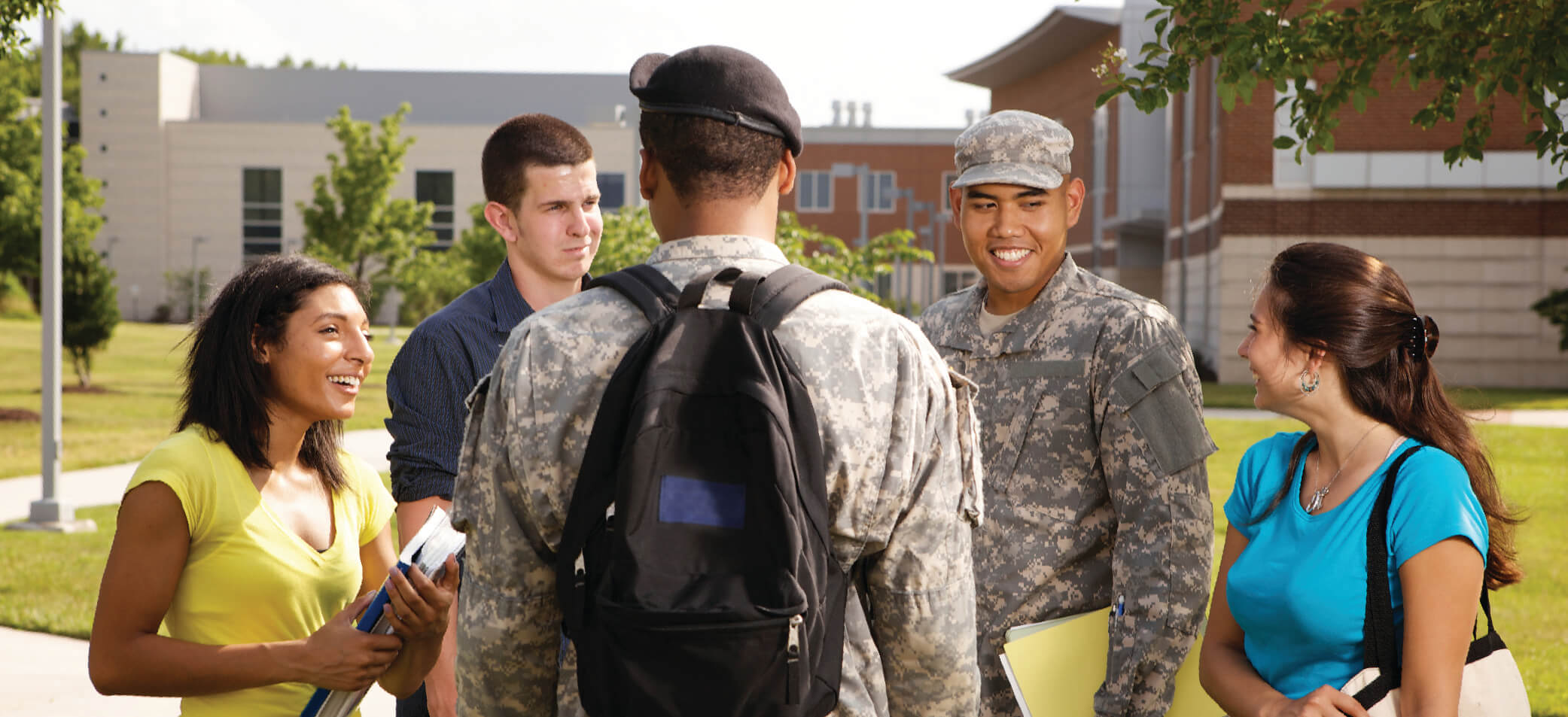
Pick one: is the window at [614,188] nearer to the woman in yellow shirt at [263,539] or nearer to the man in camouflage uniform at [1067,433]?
the man in camouflage uniform at [1067,433]

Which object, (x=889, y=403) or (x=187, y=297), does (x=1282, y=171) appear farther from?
(x=187, y=297)

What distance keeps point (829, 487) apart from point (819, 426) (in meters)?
0.09

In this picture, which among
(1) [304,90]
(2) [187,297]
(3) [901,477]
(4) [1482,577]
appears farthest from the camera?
(1) [304,90]

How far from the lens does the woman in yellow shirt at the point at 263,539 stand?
249cm

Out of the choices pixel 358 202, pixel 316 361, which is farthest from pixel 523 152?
pixel 358 202

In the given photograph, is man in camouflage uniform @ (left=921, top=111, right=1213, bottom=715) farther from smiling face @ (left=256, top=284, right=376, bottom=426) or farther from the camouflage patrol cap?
smiling face @ (left=256, top=284, right=376, bottom=426)

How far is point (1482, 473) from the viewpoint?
105 inches

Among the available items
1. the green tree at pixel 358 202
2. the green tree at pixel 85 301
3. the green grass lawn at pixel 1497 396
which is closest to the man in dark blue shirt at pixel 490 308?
the green grass lawn at pixel 1497 396

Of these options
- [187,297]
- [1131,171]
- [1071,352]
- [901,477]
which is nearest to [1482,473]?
[1071,352]

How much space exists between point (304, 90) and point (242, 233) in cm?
1046

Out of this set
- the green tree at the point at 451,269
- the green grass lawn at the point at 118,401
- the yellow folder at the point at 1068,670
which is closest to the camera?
the yellow folder at the point at 1068,670

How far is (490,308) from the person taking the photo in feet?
10.8

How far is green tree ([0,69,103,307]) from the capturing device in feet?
85.8

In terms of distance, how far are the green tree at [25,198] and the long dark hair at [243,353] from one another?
21.9m
